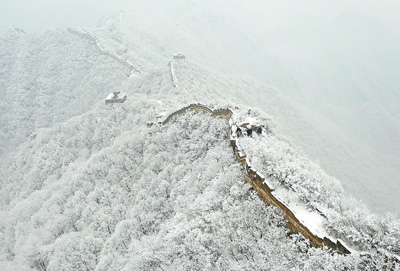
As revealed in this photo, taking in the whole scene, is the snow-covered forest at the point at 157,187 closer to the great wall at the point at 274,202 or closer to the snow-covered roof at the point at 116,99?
the great wall at the point at 274,202

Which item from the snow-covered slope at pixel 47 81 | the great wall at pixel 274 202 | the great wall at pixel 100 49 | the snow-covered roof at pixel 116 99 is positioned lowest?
the snow-covered slope at pixel 47 81

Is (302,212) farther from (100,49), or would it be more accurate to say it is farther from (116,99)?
(100,49)

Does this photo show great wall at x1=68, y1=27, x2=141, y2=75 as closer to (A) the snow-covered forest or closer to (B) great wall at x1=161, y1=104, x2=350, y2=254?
(A) the snow-covered forest

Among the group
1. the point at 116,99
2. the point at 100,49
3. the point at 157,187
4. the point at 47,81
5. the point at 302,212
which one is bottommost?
the point at 47,81

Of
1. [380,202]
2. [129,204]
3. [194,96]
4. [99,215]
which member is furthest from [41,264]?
[380,202]

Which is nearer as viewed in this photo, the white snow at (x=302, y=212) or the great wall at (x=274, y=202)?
the great wall at (x=274, y=202)

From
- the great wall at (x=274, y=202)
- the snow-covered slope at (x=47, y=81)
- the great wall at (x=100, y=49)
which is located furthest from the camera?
the great wall at (x=100, y=49)

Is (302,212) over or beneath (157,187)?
over

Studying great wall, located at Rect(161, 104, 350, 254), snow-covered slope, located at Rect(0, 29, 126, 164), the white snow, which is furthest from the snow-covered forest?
snow-covered slope, located at Rect(0, 29, 126, 164)

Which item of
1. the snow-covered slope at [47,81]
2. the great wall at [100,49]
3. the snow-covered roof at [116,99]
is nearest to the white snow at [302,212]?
the snow-covered roof at [116,99]

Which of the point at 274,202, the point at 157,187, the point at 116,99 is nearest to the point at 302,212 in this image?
the point at 274,202
